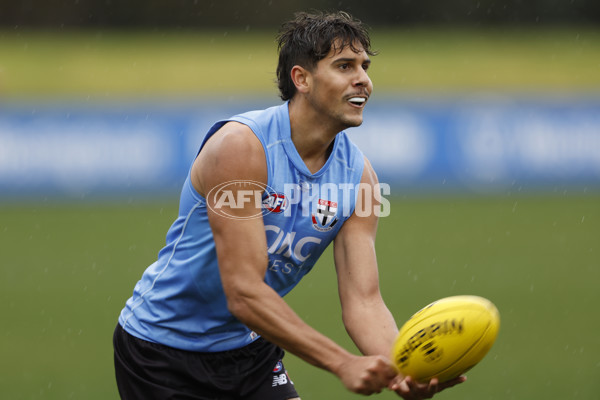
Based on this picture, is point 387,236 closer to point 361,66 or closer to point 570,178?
point 570,178

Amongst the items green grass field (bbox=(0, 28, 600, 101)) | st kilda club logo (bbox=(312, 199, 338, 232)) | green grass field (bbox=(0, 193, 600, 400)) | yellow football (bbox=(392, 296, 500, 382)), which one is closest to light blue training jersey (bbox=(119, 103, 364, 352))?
st kilda club logo (bbox=(312, 199, 338, 232))

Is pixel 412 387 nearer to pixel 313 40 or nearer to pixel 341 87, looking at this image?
pixel 341 87

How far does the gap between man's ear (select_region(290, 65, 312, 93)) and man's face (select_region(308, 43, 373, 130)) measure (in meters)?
0.03

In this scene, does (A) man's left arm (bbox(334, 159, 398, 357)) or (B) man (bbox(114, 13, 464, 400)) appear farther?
(A) man's left arm (bbox(334, 159, 398, 357))

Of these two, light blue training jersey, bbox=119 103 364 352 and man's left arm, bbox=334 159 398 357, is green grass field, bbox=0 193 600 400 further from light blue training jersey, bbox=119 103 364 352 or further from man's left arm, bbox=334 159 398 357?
light blue training jersey, bbox=119 103 364 352

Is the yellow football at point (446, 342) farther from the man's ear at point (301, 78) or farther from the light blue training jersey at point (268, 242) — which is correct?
the man's ear at point (301, 78)

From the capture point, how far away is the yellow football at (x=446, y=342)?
389cm

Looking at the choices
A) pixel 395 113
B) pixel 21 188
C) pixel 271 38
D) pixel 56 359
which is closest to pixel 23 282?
pixel 56 359

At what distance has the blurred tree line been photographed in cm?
2069

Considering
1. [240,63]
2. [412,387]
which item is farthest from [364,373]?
[240,63]

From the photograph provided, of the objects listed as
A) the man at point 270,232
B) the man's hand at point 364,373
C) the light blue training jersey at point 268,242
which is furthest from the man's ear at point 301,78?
the man's hand at point 364,373

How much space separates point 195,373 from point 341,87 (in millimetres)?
1548

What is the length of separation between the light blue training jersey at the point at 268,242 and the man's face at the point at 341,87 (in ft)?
0.63

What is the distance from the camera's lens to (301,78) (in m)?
4.32
